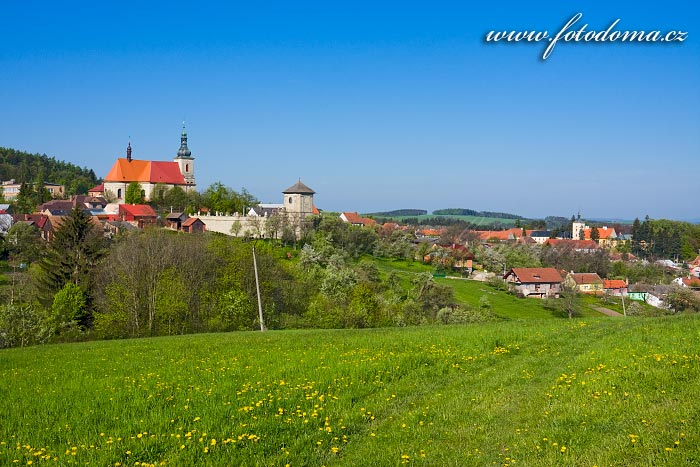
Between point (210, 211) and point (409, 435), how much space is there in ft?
374

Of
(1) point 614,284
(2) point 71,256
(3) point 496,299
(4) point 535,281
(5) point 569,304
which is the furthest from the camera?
(1) point 614,284

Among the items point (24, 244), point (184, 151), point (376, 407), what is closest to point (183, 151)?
point (184, 151)

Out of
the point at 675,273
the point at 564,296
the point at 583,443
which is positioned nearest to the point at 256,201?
the point at 564,296

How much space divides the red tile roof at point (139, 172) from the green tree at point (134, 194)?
18.5ft

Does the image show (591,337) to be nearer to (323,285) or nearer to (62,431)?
(62,431)

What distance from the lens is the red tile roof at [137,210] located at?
112938mm

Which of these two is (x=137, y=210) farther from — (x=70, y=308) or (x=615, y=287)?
(x=615, y=287)

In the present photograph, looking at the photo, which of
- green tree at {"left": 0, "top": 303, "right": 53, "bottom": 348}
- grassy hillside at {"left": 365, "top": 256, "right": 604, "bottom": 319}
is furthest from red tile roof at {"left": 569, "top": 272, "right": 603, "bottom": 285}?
green tree at {"left": 0, "top": 303, "right": 53, "bottom": 348}

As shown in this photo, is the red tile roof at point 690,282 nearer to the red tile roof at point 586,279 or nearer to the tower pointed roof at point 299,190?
the red tile roof at point 586,279

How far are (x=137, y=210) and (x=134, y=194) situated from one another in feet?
38.3

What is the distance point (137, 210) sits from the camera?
11500cm

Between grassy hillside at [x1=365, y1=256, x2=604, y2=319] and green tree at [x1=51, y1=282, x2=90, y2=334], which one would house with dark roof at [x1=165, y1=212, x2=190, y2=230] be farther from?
green tree at [x1=51, y1=282, x2=90, y2=334]

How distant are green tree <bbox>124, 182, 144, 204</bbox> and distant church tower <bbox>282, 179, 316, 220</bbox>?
3093 cm

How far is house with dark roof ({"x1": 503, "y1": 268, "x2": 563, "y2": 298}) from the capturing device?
10436 cm
